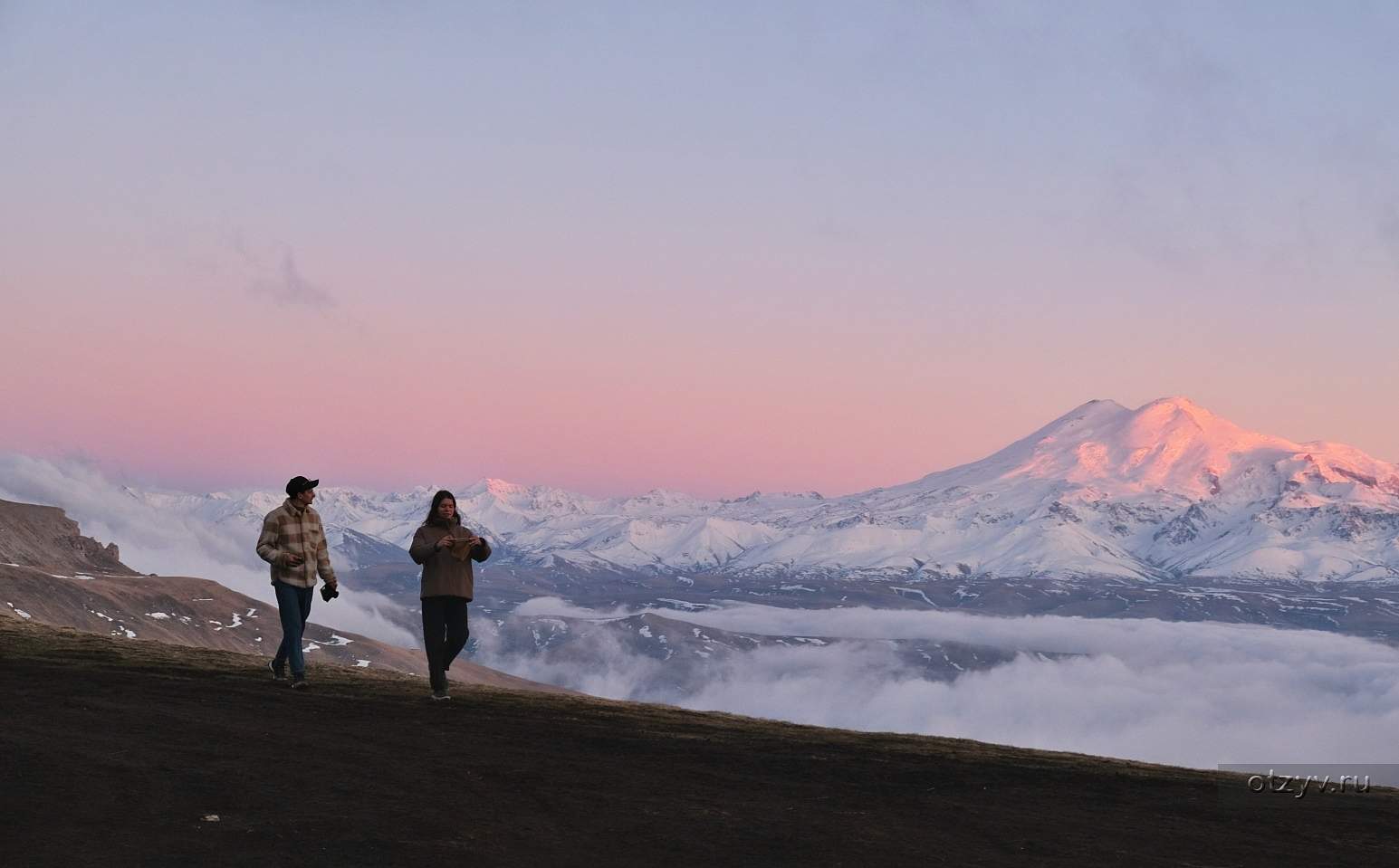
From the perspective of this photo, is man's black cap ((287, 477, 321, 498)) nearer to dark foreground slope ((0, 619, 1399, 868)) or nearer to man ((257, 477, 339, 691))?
man ((257, 477, 339, 691))

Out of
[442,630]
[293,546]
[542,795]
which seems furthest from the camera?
[442,630]

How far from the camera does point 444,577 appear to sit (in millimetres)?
26031

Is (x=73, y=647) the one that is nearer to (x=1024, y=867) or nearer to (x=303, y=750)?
(x=303, y=750)

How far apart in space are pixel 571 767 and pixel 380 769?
8.84ft

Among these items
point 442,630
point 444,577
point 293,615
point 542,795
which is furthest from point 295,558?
point 542,795

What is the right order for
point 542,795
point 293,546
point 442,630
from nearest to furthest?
point 542,795 < point 293,546 < point 442,630

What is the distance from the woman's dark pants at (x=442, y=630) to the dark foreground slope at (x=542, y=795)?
2.31 ft

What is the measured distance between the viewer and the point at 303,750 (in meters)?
19.4

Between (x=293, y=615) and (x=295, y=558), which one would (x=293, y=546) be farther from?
(x=293, y=615)

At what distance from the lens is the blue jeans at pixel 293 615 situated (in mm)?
26203

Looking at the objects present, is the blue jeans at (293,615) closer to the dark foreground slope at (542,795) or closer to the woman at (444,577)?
the dark foreground slope at (542,795)

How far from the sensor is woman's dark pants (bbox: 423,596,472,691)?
1032 inches

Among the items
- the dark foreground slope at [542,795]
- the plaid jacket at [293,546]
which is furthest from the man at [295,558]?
the dark foreground slope at [542,795]

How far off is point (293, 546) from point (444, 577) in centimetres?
283
